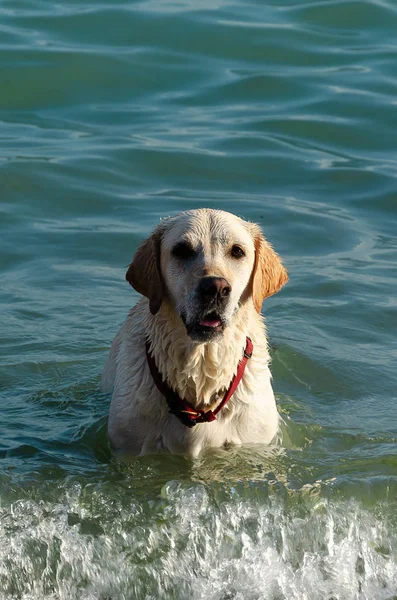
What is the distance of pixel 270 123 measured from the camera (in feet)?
48.8

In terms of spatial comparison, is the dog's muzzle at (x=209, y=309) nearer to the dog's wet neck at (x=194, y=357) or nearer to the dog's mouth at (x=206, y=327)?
the dog's mouth at (x=206, y=327)

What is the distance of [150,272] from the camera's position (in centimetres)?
628

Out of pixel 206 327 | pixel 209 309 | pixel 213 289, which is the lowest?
pixel 206 327

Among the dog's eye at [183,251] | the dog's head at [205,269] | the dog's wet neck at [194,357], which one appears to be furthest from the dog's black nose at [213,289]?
the dog's wet neck at [194,357]

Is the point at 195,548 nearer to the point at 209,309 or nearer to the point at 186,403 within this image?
the point at 186,403

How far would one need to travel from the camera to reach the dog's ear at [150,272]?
6246mm

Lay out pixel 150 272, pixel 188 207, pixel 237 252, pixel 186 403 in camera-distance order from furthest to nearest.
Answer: pixel 188 207, pixel 186 403, pixel 150 272, pixel 237 252

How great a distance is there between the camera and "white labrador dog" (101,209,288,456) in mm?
6121

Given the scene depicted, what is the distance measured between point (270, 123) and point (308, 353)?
666 cm

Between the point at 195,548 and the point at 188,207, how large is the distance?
20.3 feet

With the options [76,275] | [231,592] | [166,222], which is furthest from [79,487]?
[76,275]

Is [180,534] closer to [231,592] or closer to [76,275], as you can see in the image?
[231,592]

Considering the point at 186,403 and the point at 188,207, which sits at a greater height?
the point at 188,207

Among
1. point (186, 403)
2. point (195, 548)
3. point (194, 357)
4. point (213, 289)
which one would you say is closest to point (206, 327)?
point (213, 289)
